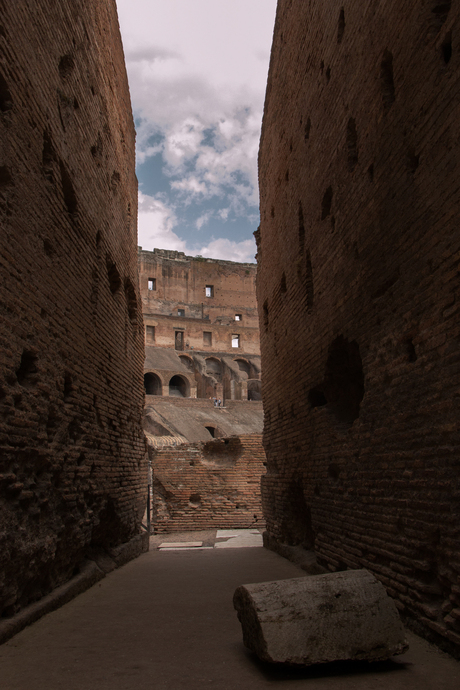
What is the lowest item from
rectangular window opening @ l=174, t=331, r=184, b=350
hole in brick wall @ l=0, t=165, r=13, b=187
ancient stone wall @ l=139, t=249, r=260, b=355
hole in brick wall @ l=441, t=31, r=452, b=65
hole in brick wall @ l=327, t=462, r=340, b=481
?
hole in brick wall @ l=327, t=462, r=340, b=481

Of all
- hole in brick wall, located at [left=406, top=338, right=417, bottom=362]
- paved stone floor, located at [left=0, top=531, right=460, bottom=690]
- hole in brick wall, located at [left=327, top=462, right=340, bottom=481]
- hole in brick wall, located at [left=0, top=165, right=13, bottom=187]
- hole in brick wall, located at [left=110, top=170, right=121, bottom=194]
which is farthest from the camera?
hole in brick wall, located at [left=110, top=170, right=121, bottom=194]

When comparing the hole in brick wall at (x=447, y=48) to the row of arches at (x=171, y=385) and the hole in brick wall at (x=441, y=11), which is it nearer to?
the hole in brick wall at (x=441, y=11)

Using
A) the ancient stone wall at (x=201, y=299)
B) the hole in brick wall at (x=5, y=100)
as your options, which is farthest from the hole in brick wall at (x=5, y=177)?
the ancient stone wall at (x=201, y=299)

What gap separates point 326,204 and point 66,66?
134 inches

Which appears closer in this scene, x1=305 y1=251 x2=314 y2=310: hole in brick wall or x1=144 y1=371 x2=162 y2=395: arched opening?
x1=305 y1=251 x2=314 y2=310: hole in brick wall

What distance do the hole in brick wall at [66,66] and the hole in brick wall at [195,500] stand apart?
10057 millimetres

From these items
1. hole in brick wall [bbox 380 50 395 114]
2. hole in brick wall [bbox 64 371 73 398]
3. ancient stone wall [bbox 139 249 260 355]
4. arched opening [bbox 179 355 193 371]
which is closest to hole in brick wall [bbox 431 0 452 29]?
hole in brick wall [bbox 380 50 395 114]

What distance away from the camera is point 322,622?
289 cm

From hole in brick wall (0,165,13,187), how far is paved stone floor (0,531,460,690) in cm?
332

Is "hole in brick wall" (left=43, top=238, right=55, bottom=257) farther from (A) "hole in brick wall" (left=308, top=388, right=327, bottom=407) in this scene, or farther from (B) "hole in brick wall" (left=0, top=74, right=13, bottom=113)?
(A) "hole in brick wall" (left=308, top=388, right=327, bottom=407)

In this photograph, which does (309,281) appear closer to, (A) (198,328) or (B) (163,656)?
(B) (163,656)

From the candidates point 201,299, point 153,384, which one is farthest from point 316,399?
point 201,299

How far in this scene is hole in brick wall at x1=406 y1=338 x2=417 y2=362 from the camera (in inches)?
152

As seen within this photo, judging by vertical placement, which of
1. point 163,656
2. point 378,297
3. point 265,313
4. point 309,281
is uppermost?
point 265,313
